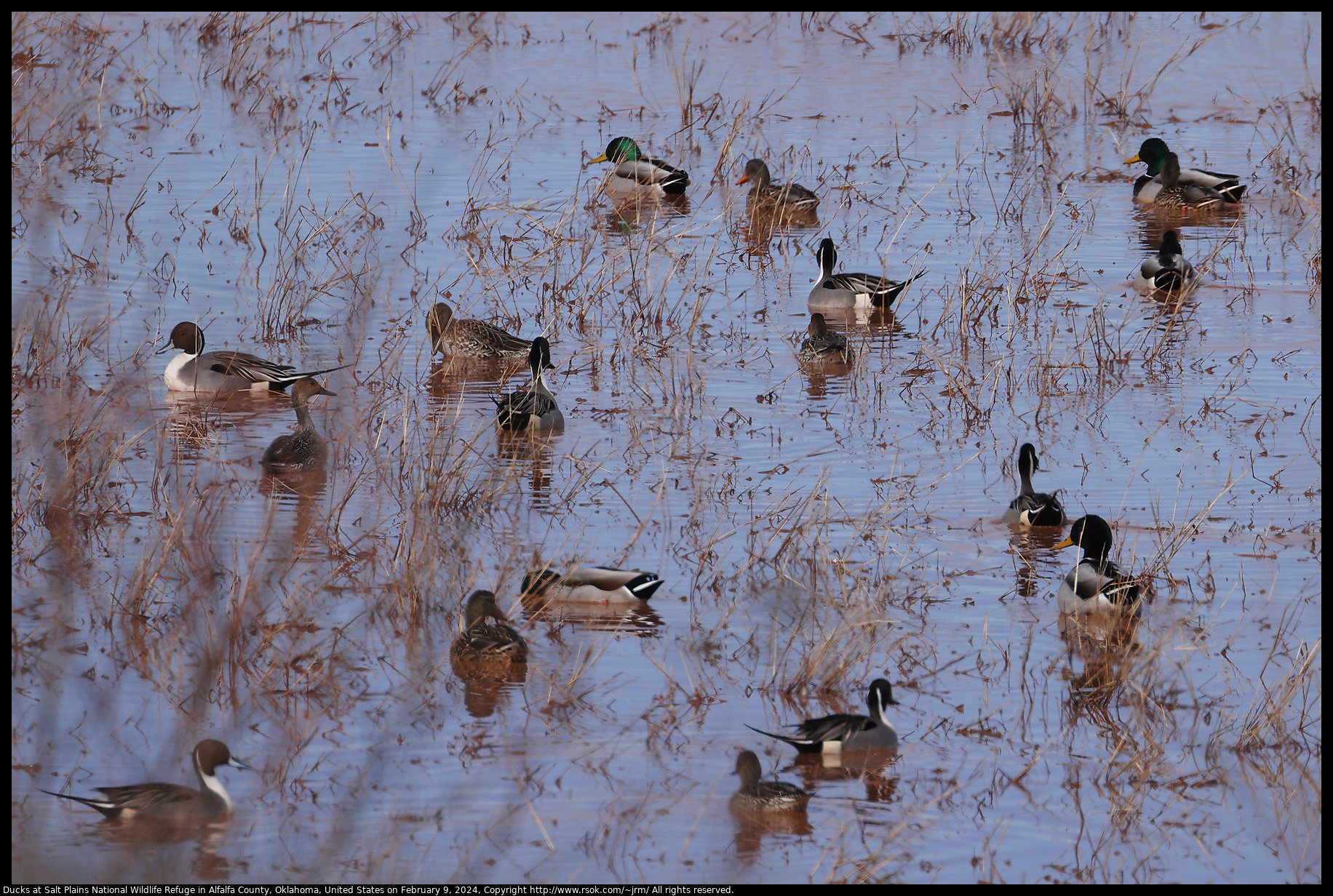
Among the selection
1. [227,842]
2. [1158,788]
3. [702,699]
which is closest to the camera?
[227,842]

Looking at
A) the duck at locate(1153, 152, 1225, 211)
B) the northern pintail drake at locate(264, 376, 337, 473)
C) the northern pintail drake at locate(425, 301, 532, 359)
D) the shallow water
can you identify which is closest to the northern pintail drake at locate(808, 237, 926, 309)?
the shallow water

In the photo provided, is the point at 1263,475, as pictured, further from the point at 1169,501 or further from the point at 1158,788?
the point at 1158,788

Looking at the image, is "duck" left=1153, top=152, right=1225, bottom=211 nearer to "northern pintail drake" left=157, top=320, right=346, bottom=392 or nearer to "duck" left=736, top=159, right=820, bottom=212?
"duck" left=736, top=159, right=820, bottom=212

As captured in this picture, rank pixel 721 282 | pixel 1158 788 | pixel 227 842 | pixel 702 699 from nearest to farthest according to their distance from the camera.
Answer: pixel 227 842 < pixel 1158 788 < pixel 702 699 < pixel 721 282

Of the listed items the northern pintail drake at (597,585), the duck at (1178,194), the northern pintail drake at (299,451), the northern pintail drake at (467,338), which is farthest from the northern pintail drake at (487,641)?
the duck at (1178,194)
